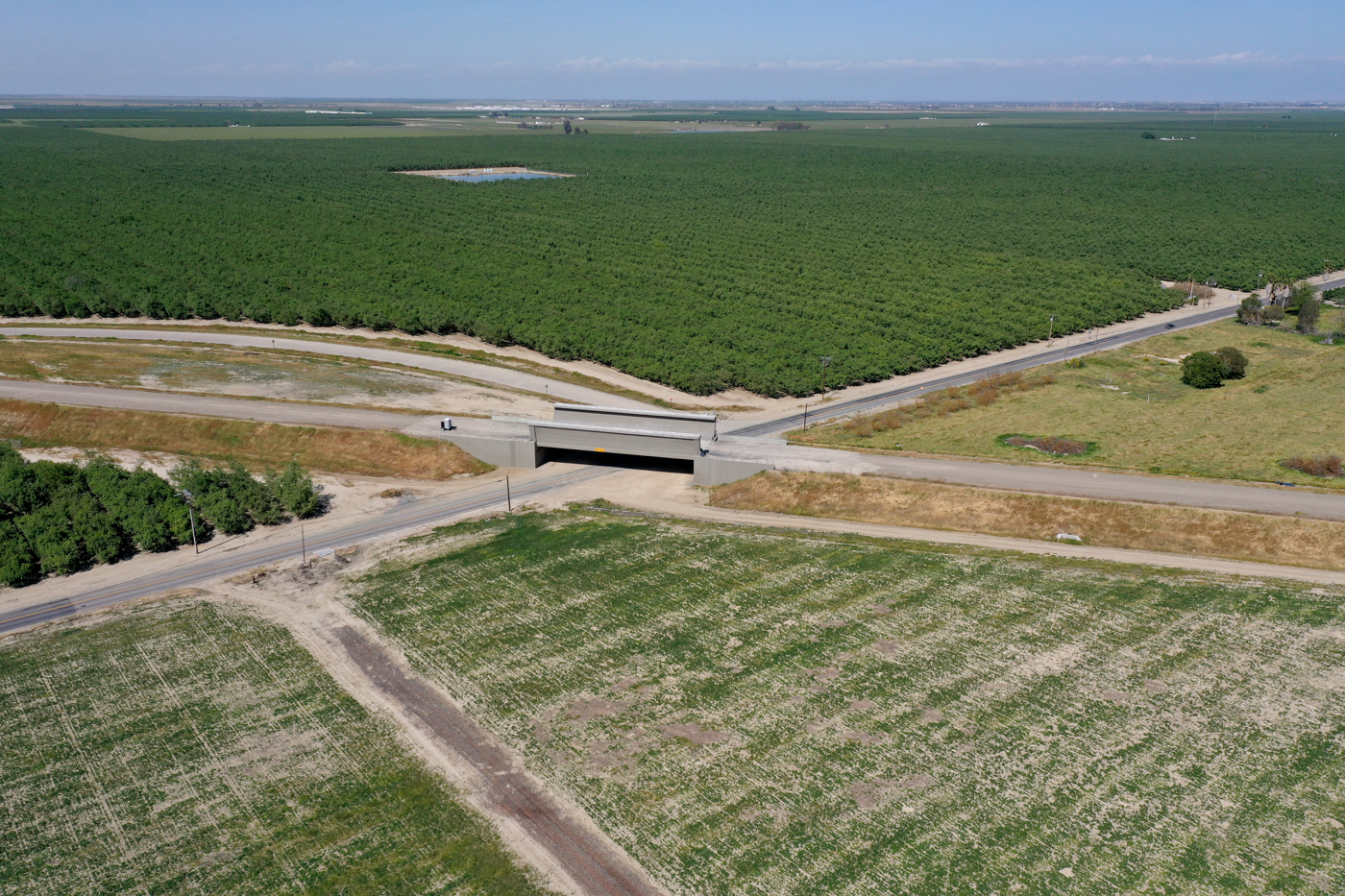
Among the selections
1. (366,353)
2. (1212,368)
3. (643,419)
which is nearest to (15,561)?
(643,419)

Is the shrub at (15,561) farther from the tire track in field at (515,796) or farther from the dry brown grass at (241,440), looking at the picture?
the tire track in field at (515,796)

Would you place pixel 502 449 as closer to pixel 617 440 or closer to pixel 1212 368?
pixel 617 440

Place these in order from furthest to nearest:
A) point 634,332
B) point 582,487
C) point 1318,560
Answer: point 634,332, point 582,487, point 1318,560

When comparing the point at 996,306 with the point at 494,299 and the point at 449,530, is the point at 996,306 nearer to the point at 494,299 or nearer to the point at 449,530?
the point at 494,299

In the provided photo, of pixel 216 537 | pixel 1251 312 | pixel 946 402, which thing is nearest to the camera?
pixel 216 537

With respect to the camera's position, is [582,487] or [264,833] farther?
[582,487]

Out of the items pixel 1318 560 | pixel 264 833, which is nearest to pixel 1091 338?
pixel 1318 560
